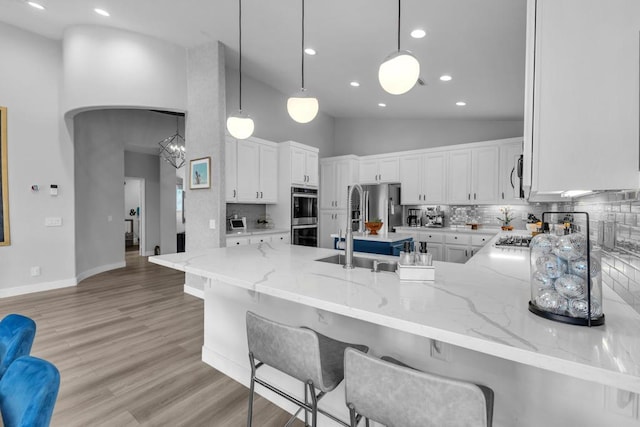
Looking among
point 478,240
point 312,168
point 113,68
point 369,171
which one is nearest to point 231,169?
point 312,168

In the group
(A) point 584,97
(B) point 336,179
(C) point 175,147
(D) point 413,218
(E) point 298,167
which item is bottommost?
(D) point 413,218

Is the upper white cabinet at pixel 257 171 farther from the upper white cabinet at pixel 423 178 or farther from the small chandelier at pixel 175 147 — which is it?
the upper white cabinet at pixel 423 178

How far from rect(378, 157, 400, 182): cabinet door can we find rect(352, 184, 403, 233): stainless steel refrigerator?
168 mm

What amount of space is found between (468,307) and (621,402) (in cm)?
52

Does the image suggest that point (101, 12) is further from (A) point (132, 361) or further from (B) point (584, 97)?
(B) point (584, 97)

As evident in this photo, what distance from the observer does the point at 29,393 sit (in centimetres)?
→ 79

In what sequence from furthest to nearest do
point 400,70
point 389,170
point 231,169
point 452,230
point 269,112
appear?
point 389,170 → point 269,112 → point 452,230 → point 231,169 → point 400,70

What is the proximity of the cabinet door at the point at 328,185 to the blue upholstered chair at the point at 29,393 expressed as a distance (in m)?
5.72

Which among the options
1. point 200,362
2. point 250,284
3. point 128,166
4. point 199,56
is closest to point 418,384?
point 250,284

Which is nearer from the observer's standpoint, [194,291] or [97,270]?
[194,291]

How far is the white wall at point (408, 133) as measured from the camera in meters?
5.55

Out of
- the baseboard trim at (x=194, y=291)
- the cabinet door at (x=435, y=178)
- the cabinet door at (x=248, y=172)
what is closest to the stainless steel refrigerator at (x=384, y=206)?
the cabinet door at (x=435, y=178)

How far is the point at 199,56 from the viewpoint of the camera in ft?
13.9

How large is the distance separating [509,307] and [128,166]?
26.8ft
